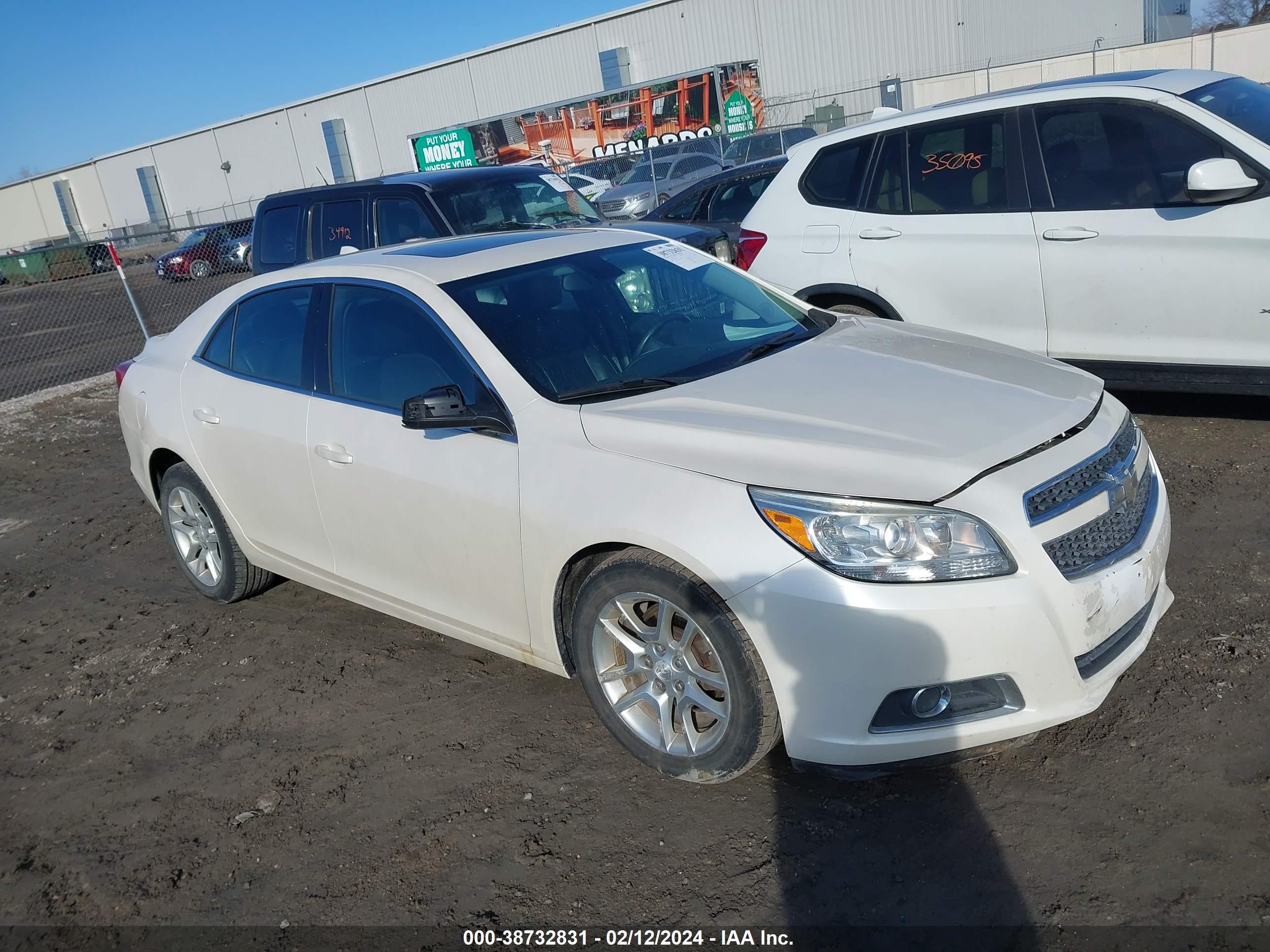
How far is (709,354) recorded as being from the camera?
379cm

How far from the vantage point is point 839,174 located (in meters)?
6.27

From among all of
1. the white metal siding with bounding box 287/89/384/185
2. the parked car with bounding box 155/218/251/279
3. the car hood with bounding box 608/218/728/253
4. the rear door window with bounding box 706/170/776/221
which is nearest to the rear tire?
the car hood with bounding box 608/218/728/253

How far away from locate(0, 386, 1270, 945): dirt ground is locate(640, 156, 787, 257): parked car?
672 centimetres

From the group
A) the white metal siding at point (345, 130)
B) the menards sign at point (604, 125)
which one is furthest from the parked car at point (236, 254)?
the white metal siding at point (345, 130)

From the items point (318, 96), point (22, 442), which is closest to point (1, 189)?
point (318, 96)

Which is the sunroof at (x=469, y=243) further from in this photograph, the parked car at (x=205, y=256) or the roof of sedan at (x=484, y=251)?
the parked car at (x=205, y=256)

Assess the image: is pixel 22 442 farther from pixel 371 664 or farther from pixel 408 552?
pixel 408 552

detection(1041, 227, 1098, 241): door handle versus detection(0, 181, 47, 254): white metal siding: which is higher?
detection(0, 181, 47, 254): white metal siding

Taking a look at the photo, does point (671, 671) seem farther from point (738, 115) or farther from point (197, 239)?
point (197, 239)

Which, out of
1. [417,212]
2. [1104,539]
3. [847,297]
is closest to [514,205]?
[417,212]

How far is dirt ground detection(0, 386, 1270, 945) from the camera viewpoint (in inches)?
107

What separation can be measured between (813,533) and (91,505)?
21.4 feet

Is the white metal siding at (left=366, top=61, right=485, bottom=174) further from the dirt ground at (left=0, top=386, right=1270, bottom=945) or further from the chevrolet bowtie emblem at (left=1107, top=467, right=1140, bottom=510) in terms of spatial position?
the chevrolet bowtie emblem at (left=1107, top=467, right=1140, bottom=510)

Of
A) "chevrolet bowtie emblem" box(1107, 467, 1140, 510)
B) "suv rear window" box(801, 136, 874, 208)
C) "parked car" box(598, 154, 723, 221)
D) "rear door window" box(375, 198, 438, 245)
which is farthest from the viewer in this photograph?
"parked car" box(598, 154, 723, 221)
